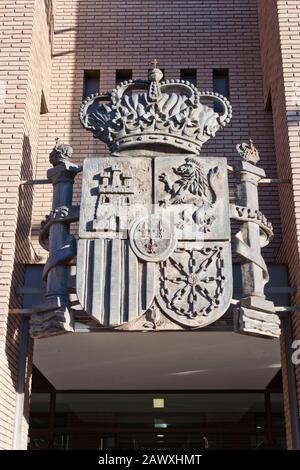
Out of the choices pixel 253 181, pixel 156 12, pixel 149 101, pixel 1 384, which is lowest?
pixel 1 384

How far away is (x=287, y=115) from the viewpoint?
291 inches

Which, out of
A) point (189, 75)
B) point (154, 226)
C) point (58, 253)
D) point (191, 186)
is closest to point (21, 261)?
point (58, 253)

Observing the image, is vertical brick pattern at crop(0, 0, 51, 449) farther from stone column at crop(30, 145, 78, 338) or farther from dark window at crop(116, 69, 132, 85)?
dark window at crop(116, 69, 132, 85)

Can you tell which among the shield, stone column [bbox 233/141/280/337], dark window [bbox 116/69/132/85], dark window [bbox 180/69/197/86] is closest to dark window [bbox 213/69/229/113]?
dark window [bbox 180/69/197/86]

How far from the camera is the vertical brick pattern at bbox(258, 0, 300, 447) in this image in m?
6.96

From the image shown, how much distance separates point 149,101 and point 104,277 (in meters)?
2.03

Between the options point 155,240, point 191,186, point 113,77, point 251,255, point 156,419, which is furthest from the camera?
point 156,419

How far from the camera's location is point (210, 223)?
637cm

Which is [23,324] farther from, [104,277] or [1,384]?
[104,277]

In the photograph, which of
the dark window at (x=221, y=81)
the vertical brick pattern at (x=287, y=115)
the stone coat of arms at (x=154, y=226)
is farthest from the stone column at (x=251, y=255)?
the dark window at (x=221, y=81)

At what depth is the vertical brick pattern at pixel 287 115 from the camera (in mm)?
6965

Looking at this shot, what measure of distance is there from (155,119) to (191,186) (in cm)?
87

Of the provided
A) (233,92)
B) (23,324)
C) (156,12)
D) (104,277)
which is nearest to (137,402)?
(23,324)

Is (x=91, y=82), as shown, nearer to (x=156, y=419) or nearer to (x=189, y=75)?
(x=189, y=75)
